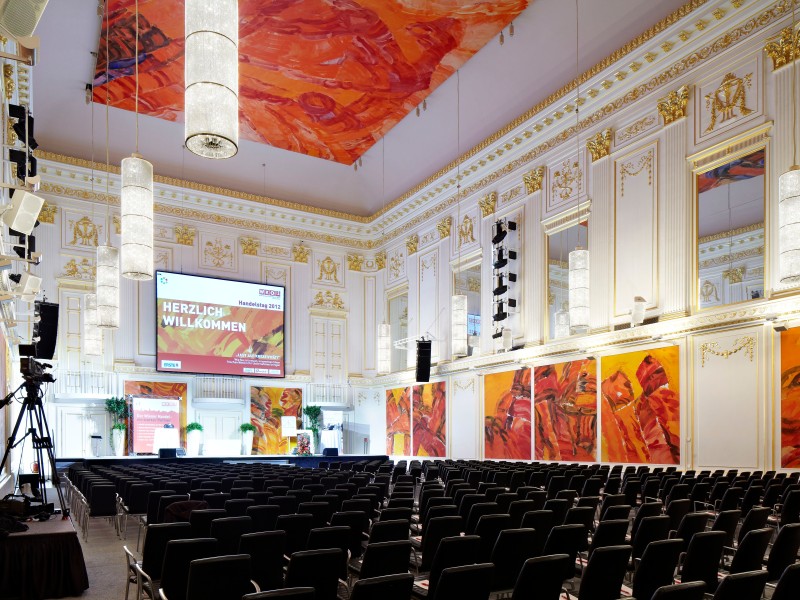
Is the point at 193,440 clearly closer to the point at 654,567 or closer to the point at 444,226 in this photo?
the point at 444,226

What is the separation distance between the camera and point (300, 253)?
2422cm

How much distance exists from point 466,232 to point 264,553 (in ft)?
54.1

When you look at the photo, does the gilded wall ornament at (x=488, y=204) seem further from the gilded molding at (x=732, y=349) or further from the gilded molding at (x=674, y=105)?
the gilded molding at (x=732, y=349)

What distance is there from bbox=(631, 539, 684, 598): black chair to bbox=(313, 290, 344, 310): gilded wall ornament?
68.3 ft

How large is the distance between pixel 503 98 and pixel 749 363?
9.45 meters

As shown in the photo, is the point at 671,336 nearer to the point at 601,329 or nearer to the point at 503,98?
the point at 601,329

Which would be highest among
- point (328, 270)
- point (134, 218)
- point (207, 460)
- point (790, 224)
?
point (328, 270)

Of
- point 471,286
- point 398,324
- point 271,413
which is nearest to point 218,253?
point 271,413

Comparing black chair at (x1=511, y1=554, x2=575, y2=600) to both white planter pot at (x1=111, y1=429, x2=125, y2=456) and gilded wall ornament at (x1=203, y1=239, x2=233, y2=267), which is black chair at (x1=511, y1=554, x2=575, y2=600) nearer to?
white planter pot at (x1=111, y1=429, x2=125, y2=456)

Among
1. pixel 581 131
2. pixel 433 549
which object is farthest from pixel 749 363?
pixel 433 549

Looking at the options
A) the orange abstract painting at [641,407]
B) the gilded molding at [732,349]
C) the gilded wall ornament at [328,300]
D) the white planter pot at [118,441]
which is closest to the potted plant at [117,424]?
the white planter pot at [118,441]

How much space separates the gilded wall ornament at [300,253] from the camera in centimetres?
2417

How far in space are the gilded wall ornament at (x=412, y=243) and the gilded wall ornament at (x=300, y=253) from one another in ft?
12.7

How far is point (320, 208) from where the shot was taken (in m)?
24.5
